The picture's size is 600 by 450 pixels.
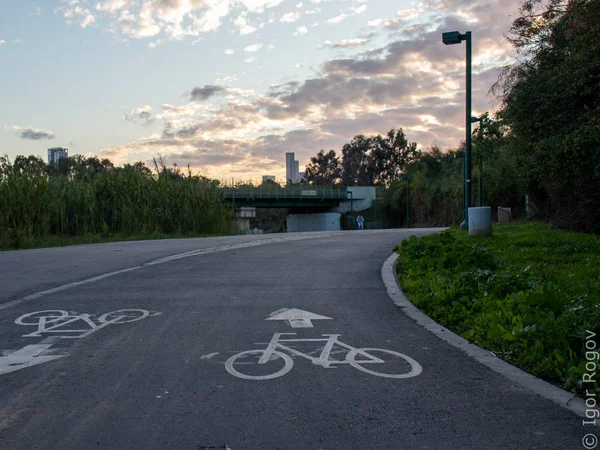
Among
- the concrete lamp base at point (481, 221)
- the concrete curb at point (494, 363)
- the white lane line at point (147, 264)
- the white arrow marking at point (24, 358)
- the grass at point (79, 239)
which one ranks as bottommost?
the concrete curb at point (494, 363)

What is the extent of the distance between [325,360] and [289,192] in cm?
7259

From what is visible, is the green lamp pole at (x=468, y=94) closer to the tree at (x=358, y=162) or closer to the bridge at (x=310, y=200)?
the bridge at (x=310, y=200)

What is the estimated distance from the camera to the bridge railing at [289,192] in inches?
2842

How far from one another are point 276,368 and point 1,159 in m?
21.9

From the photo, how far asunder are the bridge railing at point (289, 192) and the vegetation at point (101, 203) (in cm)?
4056

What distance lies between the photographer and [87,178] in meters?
26.7

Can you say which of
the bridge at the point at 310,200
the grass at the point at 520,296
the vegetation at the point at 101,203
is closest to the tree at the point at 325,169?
the bridge at the point at 310,200

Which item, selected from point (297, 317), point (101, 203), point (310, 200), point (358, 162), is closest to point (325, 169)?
point (358, 162)

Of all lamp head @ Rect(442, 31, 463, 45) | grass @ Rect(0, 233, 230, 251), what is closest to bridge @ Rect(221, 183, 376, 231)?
grass @ Rect(0, 233, 230, 251)

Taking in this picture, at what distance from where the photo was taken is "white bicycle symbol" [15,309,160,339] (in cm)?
694

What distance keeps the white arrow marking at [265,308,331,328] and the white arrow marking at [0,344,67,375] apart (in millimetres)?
2641

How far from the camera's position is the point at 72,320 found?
24.6ft

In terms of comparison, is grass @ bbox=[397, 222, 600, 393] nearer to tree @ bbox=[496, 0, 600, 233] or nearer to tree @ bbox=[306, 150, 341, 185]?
tree @ bbox=[496, 0, 600, 233]

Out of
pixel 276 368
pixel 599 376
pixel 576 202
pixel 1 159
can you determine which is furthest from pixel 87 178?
pixel 599 376
